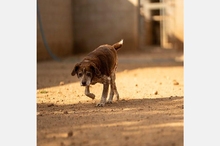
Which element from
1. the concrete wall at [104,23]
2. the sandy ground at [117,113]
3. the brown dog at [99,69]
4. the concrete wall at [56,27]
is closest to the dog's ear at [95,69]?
the brown dog at [99,69]

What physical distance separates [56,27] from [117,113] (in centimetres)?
1035

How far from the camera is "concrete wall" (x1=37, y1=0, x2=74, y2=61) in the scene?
13719 millimetres

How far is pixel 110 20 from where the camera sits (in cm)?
1625

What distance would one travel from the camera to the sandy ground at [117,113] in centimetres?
390

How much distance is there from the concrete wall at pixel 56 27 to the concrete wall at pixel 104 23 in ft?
1.50

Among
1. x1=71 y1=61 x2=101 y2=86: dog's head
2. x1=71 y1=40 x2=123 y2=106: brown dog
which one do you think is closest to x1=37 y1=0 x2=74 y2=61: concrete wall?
x1=71 y1=40 x2=123 y2=106: brown dog

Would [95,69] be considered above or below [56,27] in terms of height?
above

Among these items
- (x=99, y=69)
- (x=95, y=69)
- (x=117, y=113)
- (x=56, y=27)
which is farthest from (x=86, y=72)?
(x=56, y=27)

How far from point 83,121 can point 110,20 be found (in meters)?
11.9

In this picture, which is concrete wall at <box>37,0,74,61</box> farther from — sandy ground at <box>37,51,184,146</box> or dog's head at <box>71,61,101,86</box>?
dog's head at <box>71,61,101,86</box>

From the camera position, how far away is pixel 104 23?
16.3m

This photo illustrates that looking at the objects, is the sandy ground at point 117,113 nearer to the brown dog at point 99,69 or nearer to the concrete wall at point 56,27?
the brown dog at point 99,69

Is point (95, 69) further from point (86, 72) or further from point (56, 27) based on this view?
point (56, 27)

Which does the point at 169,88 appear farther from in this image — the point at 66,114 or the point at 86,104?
the point at 66,114
